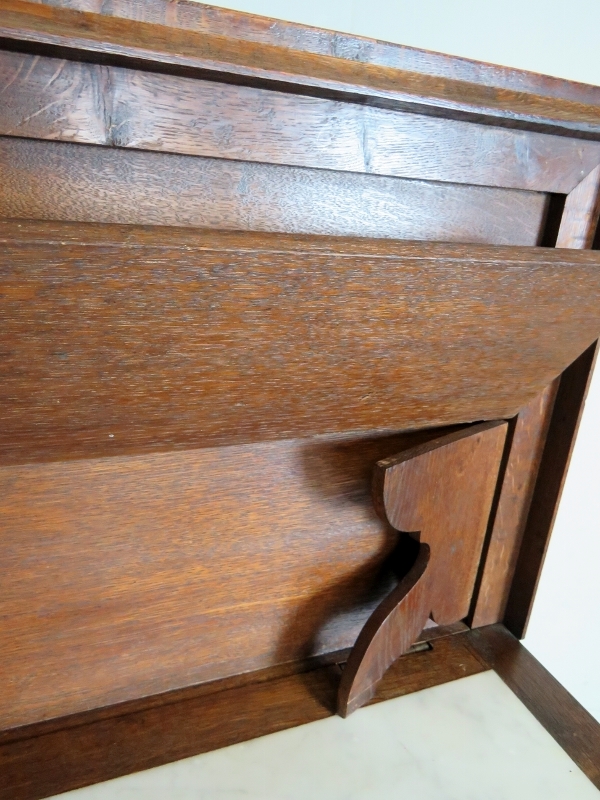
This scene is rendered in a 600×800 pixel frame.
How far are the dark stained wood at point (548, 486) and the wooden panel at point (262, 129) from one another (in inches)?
9.1

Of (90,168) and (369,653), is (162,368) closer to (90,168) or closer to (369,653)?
(90,168)

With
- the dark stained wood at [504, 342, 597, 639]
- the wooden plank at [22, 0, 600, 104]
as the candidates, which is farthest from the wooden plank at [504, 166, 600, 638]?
the wooden plank at [22, 0, 600, 104]

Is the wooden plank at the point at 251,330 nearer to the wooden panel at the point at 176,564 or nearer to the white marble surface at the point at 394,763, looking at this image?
the wooden panel at the point at 176,564

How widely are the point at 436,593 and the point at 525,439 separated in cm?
22

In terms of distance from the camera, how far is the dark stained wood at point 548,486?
0.73 metres

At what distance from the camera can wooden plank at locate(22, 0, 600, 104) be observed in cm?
45

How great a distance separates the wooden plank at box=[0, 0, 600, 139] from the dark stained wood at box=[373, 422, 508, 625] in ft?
1.09

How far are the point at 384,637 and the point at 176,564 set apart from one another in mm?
255

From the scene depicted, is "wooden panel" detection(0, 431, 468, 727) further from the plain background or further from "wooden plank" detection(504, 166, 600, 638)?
the plain background

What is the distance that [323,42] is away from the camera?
1.62 feet

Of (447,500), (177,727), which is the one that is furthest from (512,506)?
(177,727)

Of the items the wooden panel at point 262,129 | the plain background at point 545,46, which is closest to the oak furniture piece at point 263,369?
the wooden panel at point 262,129

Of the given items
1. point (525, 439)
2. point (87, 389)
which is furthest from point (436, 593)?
point (87, 389)

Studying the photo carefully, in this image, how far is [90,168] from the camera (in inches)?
18.4
